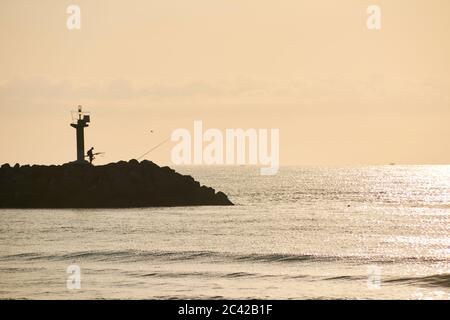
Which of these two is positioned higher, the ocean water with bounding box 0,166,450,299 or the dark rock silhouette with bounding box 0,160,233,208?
the dark rock silhouette with bounding box 0,160,233,208

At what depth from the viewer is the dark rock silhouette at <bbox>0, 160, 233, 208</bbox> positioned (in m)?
86.0

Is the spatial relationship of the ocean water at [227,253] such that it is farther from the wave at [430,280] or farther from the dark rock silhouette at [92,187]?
the dark rock silhouette at [92,187]

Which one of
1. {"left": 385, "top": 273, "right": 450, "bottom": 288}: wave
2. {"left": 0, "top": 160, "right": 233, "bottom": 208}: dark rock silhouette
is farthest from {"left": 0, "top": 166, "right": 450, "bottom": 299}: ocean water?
{"left": 0, "top": 160, "right": 233, "bottom": 208}: dark rock silhouette

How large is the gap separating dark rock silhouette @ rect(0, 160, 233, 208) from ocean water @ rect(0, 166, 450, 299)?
3.19 m

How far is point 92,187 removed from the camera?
8625cm

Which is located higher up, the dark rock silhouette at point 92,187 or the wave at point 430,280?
the dark rock silhouette at point 92,187

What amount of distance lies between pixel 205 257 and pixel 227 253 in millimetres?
2173

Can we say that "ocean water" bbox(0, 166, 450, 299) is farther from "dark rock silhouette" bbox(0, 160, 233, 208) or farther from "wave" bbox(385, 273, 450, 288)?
"dark rock silhouette" bbox(0, 160, 233, 208)

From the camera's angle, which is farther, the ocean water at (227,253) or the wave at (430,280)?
the wave at (430,280)

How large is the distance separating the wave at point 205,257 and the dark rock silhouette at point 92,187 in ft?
109

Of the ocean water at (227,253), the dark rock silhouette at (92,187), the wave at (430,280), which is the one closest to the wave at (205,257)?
the ocean water at (227,253)

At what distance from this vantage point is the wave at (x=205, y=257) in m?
49.7
